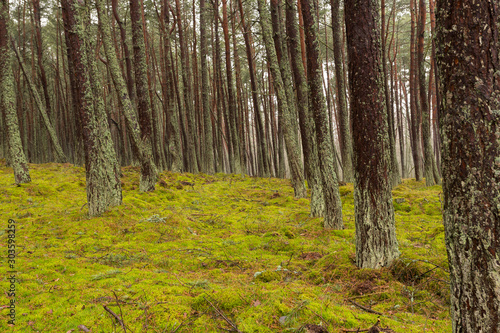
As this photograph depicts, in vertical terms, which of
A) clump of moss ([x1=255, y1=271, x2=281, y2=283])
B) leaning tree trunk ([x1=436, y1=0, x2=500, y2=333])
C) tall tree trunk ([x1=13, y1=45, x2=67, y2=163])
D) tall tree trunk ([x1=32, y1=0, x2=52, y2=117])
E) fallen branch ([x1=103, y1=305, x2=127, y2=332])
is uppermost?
tall tree trunk ([x1=32, y1=0, x2=52, y2=117])

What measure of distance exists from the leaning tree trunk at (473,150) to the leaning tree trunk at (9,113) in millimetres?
10872

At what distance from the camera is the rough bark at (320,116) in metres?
6.25

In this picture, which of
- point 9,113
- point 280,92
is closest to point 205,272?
point 280,92

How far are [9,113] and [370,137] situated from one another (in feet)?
34.3

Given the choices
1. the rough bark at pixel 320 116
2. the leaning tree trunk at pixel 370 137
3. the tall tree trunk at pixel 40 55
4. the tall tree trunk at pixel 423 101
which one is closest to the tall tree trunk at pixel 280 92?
the rough bark at pixel 320 116

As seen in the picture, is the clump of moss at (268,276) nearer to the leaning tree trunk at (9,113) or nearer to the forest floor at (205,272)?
the forest floor at (205,272)

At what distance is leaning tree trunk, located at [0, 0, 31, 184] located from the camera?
913cm

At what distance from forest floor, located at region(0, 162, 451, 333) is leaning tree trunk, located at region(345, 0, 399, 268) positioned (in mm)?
372

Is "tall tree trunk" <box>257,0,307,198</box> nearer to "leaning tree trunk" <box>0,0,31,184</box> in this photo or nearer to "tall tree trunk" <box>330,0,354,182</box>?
"tall tree trunk" <box>330,0,354,182</box>

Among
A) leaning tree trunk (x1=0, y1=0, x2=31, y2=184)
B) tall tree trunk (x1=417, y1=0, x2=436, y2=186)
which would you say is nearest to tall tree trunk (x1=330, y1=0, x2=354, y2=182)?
tall tree trunk (x1=417, y1=0, x2=436, y2=186)

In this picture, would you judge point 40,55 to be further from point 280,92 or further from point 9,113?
point 280,92

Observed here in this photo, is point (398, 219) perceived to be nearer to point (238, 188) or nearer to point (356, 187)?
point (356, 187)

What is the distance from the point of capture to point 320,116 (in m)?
6.32

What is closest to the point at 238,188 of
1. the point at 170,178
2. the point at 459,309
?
the point at 170,178
